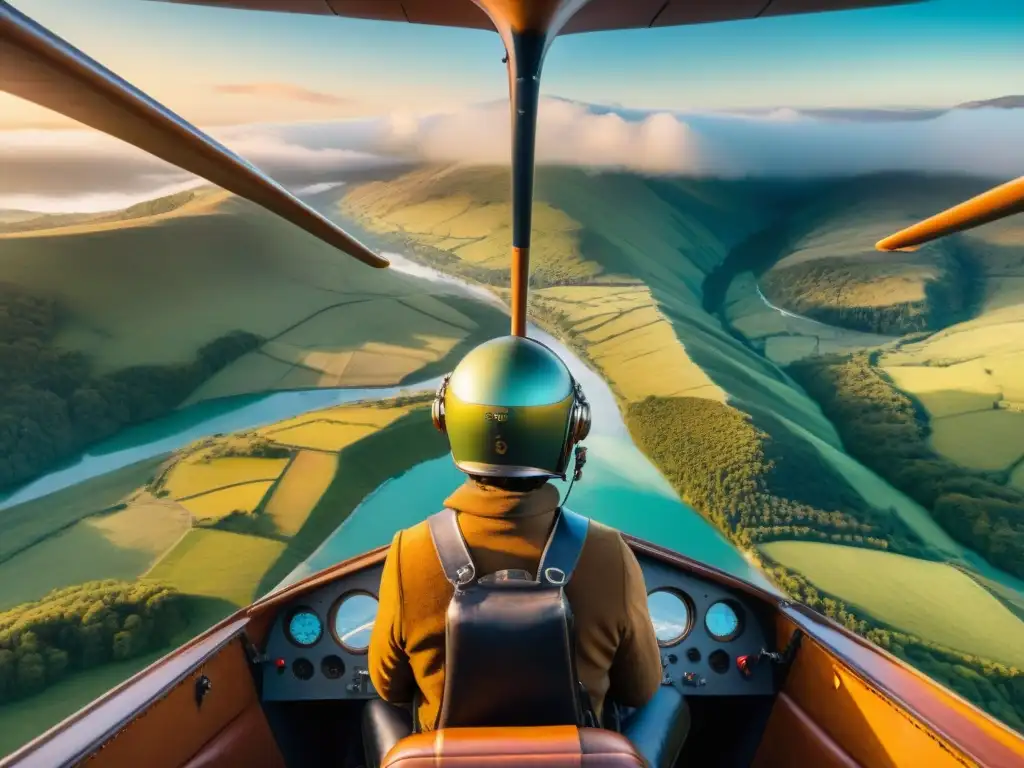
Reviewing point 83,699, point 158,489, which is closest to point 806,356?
point 158,489

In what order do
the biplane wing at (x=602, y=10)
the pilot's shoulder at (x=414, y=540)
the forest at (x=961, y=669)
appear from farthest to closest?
the forest at (x=961, y=669) → the biplane wing at (x=602, y=10) → the pilot's shoulder at (x=414, y=540)

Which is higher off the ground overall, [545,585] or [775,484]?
[545,585]

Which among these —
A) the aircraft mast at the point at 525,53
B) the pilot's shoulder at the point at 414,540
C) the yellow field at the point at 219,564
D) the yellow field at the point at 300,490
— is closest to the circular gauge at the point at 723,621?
the pilot's shoulder at the point at 414,540

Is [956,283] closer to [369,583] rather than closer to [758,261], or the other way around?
[758,261]

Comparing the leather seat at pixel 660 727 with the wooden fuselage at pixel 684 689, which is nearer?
the wooden fuselage at pixel 684 689

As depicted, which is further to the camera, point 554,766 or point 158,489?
point 158,489

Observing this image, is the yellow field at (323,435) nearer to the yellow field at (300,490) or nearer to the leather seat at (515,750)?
the yellow field at (300,490)

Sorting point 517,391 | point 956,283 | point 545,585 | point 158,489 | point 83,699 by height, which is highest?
point 956,283

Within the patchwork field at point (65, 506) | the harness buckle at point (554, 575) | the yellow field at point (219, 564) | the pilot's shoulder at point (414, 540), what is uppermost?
the pilot's shoulder at point (414, 540)
